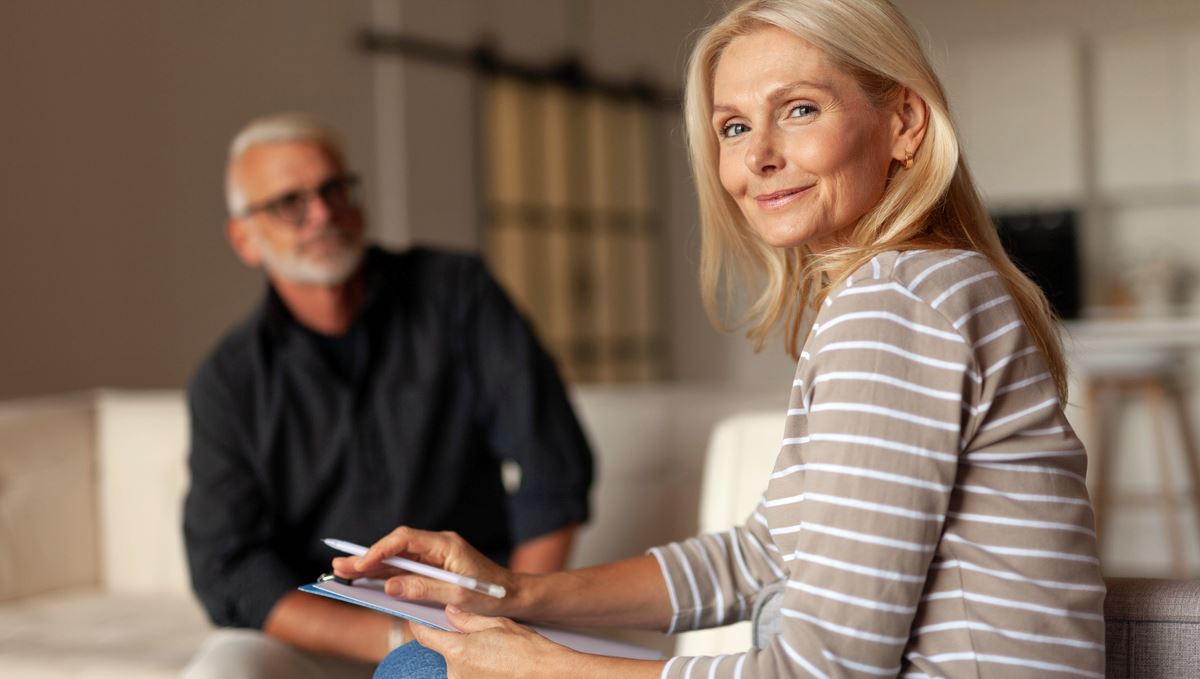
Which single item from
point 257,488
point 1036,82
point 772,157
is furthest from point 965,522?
point 1036,82

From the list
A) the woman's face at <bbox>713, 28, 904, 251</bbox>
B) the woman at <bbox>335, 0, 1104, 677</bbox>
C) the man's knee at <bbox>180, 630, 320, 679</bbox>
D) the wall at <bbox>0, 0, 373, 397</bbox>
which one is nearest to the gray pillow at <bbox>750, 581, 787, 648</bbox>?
the woman at <bbox>335, 0, 1104, 677</bbox>

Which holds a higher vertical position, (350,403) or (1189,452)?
(350,403)

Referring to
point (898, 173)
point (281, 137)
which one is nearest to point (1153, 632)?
point (898, 173)

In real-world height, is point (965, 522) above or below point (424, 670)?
→ above

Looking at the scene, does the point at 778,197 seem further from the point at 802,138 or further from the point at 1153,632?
the point at 1153,632

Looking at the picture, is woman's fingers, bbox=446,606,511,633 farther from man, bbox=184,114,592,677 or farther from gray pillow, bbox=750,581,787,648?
man, bbox=184,114,592,677

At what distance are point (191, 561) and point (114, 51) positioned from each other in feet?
8.29

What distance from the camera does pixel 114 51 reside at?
13.3 ft

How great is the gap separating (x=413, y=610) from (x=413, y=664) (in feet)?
0.22

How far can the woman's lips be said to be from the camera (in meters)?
1.08

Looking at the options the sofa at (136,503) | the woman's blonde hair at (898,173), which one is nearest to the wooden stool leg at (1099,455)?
the sofa at (136,503)

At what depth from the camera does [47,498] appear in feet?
8.54

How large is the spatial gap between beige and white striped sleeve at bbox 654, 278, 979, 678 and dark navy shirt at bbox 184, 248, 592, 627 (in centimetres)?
132

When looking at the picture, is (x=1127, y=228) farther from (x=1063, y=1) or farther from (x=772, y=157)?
(x=772, y=157)
